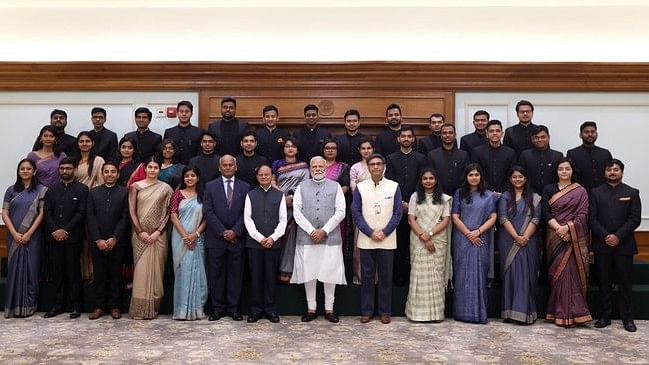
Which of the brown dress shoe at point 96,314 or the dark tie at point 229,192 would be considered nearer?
the brown dress shoe at point 96,314

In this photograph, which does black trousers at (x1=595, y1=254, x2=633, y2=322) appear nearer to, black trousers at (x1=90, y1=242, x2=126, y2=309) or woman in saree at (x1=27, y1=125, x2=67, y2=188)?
black trousers at (x1=90, y1=242, x2=126, y2=309)

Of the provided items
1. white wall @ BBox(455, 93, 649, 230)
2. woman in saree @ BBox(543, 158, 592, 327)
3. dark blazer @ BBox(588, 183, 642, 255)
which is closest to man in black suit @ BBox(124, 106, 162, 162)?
white wall @ BBox(455, 93, 649, 230)

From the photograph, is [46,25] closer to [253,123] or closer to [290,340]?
[253,123]

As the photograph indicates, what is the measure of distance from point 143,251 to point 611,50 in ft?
18.1

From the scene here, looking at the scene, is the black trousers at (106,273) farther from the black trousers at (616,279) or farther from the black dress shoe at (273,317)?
the black trousers at (616,279)

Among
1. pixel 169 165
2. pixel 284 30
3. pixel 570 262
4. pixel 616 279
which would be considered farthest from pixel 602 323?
pixel 284 30

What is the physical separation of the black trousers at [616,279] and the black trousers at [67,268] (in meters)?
4.41

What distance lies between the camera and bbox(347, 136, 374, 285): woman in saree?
5.00m

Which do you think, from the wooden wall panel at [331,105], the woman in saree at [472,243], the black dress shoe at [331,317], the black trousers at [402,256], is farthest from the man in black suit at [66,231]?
the woman in saree at [472,243]

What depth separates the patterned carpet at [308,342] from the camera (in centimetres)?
362

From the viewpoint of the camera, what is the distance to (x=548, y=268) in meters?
4.78

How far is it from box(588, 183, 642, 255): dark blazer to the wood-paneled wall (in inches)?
80.4

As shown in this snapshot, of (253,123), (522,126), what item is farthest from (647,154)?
(253,123)

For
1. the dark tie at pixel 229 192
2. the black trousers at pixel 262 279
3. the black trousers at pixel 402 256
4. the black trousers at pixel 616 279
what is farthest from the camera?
the black trousers at pixel 402 256
